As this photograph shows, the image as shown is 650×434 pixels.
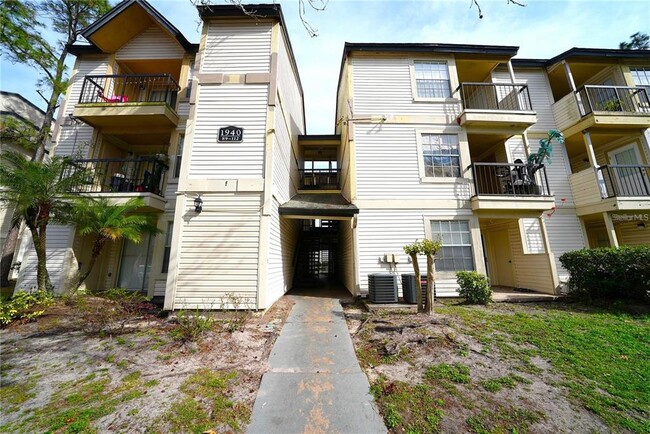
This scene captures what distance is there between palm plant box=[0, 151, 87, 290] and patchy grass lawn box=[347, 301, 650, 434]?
27.6 ft

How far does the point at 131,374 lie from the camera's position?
3.38 meters

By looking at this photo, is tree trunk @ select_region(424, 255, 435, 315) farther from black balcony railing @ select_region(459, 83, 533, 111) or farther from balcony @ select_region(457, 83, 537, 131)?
black balcony railing @ select_region(459, 83, 533, 111)

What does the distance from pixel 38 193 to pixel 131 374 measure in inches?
235

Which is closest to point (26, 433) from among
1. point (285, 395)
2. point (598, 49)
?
point (285, 395)

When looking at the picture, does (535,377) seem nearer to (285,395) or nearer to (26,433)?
(285,395)

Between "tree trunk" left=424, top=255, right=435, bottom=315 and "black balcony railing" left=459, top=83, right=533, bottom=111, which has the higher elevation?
"black balcony railing" left=459, top=83, right=533, bottom=111

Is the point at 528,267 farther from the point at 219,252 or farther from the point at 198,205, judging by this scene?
the point at 198,205

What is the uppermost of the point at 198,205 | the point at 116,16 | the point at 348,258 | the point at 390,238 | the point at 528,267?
the point at 116,16

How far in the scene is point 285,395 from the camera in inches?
113

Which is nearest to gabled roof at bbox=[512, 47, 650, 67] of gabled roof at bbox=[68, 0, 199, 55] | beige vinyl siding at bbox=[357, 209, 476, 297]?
beige vinyl siding at bbox=[357, 209, 476, 297]

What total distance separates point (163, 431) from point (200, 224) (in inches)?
183

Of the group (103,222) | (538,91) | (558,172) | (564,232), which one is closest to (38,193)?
(103,222)

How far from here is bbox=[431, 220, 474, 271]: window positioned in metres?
7.71

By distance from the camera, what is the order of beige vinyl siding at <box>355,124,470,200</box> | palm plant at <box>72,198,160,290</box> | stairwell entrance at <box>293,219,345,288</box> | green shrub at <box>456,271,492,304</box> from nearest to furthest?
palm plant at <box>72,198,160,290</box> → green shrub at <box>456,271,492,304</box> → beige vinyl siding at <box>355,124,470,200</box> → stairwell entrance at <box>293,219,345,288</box>
